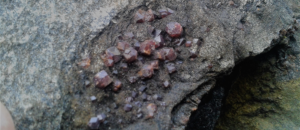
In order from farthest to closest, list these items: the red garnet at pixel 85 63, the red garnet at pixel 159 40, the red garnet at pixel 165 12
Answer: the red garnet at pixel 165 12
the red garnet at pixel 159 40
the red garnet at pixel 85 63

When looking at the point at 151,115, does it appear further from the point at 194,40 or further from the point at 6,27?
the point at 6,27

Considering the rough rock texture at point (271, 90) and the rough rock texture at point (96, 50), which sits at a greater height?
the rough rock texture at point (96, 50)

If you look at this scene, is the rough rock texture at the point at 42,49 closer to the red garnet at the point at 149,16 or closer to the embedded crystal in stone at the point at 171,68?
the red garnet at the point at 149,16

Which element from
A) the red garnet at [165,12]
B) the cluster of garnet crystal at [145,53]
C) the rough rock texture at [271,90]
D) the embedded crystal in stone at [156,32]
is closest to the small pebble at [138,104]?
the cluster of garnet crystal at [145,53]

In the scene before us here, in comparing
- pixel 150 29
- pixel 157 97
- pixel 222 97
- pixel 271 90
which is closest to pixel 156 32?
pixel 150 29

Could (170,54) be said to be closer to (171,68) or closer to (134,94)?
(171,68)

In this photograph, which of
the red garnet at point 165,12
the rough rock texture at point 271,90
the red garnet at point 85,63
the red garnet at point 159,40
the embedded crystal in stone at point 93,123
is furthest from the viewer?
the rough rock texture at point 271,90

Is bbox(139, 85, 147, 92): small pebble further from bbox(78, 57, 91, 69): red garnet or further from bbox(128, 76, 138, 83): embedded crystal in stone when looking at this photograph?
bbox(78, 57, 91, 69): red garnet

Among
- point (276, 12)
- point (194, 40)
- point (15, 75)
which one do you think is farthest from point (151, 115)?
point (276, 12)
